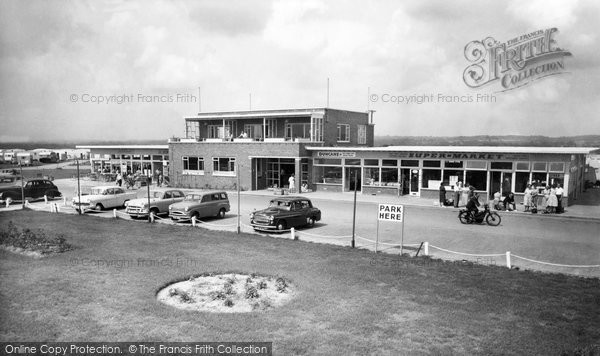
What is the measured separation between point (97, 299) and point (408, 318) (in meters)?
6.82

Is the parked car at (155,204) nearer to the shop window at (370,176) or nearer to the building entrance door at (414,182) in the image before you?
the shop window at (370,176)

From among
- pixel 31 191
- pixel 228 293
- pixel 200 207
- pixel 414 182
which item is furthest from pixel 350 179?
pixel 228 293

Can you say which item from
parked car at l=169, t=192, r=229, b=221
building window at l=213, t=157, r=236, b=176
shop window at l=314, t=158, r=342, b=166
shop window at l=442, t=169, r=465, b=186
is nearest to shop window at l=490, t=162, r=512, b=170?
shop window at l=442, t=169, r=465, b=186

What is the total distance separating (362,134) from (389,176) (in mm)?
11749

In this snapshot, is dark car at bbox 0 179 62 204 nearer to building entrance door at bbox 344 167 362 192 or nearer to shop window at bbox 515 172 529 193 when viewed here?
building entrance door at bbox 344 167 362 192

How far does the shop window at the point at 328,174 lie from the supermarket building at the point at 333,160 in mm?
79

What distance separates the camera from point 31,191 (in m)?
30.2

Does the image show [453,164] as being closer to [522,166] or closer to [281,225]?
[522,166]

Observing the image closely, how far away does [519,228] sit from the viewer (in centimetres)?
1967

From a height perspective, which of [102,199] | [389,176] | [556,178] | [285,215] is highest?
[556,178]

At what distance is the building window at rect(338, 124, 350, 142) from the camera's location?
130 ft

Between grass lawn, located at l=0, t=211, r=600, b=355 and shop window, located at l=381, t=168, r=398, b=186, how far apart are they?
18.2m

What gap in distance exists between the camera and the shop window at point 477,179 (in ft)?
94.0

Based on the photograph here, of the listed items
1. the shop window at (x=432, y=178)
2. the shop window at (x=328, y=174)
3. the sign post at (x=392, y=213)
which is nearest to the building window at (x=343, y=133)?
the shop window at (x=328, y=174)
